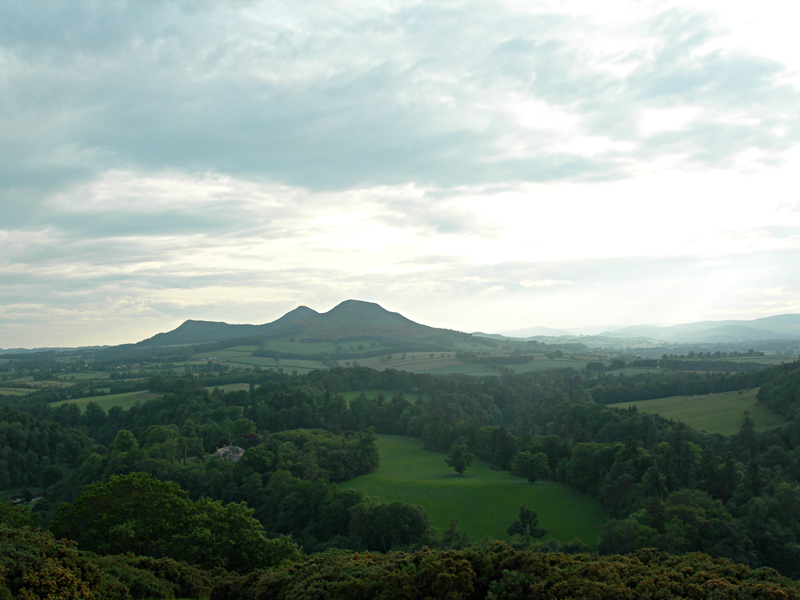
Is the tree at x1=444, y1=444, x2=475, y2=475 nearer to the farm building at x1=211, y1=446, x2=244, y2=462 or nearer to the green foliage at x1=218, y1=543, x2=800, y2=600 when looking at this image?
the farm building at x1=211, y1=446, x2=244, y2=462

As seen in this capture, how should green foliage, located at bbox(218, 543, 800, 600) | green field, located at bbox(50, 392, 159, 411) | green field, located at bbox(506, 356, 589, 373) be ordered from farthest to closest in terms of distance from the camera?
green field, located at bbox(506, 356, 589, 373)
green field, located at bbox(50, 392, 159, 411)
green foliage, located at bbox(218, 543, 800, 600)

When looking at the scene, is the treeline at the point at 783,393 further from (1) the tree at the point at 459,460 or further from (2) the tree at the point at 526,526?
(2) the tree at the point at 526,526

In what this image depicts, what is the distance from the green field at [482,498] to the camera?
51156 mm

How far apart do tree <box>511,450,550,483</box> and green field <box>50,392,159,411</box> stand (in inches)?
3263

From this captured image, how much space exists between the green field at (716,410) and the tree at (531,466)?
2801 centimetres

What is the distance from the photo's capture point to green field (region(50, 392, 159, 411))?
114 meters

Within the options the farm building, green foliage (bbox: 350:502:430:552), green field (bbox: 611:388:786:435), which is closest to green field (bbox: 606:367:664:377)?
green field (bbox: 611:388:786:435)

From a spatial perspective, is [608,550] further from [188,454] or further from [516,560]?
[188,454]

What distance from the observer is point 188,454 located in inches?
3135

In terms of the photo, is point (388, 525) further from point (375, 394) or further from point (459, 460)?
point (375, 394)

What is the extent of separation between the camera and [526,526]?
157 ft

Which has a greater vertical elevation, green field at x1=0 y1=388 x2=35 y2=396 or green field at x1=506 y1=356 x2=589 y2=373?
green field at x1=506 y1=356 x2=589 y2=373

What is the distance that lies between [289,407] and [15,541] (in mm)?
87024

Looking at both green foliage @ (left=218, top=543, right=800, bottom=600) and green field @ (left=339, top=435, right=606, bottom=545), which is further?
green field @ (left=339, top=435, right=606, bottom=545)
